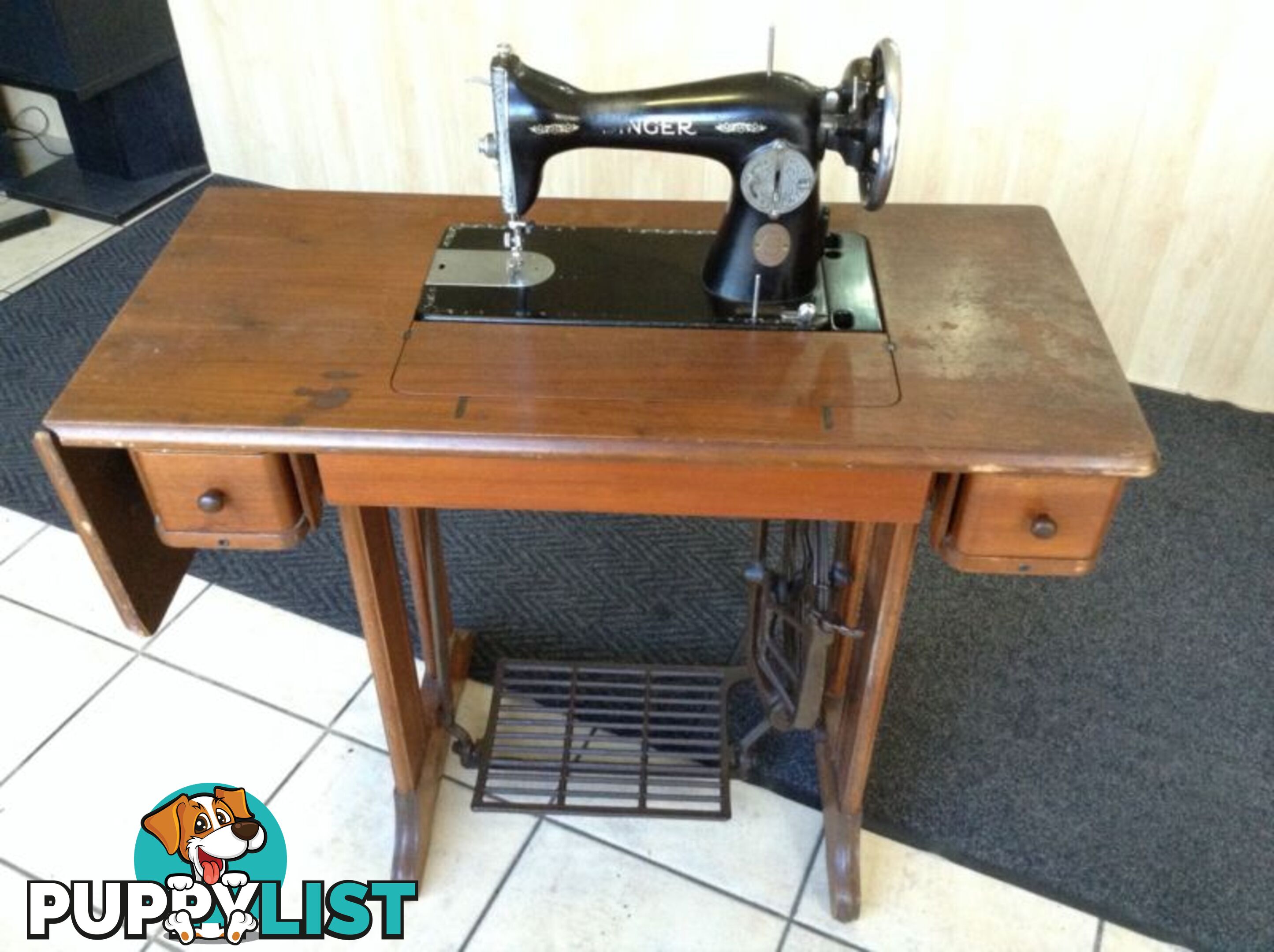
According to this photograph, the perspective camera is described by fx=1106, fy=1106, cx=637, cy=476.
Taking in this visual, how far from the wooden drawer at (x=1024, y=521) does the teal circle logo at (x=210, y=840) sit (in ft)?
3.44

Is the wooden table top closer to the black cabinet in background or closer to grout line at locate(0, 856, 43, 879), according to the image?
grout line at locate(0, 856, 43, 879)

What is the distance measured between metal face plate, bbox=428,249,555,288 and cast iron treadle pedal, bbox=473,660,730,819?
719 mm

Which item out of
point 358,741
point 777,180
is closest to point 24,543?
point 358,741

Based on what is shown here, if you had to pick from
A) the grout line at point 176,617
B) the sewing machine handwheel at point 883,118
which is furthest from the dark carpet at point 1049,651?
the sewing machine handwheel at point 883,118

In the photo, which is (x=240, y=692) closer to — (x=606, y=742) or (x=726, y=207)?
(x=606, y=742)

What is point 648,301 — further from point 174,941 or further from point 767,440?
→ point 174,941

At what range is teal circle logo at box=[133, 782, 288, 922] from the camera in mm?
1546

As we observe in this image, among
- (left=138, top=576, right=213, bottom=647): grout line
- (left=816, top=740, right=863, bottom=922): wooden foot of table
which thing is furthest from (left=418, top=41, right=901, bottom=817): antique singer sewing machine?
(left=138, top=576, right=213, bottom=647): grout line

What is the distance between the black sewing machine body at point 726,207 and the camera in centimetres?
112

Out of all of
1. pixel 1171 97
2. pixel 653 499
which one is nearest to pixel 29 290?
pixel 653 499

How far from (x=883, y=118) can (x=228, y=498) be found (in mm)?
748

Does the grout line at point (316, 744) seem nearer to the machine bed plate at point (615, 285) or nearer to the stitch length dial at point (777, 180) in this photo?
the machine bed plate at point (615, 285)

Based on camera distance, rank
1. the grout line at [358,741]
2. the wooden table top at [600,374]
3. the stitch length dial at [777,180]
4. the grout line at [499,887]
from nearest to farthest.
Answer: the wooden table top at [600,374], the stitch length dial at [777,180], the grout line at [499,887], the grout line at [358,741]

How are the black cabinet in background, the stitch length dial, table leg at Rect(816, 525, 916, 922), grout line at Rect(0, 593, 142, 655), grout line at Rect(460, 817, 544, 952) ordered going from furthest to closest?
the black cabinet in background, grout line at Rect(0, 593, 142, 655), grout line at Rect(460, 817, 544, 952), table leg at Rect(816, 525, 916, 922), the stitch length dial
